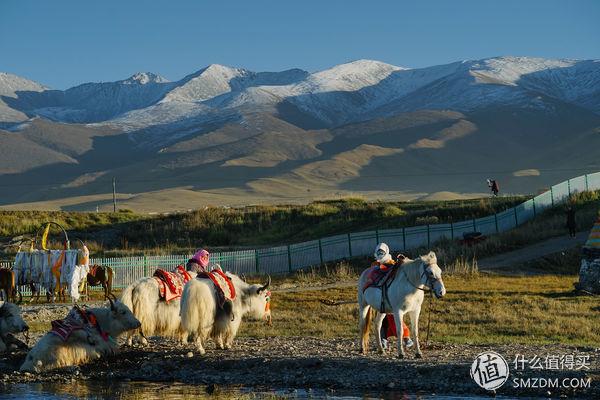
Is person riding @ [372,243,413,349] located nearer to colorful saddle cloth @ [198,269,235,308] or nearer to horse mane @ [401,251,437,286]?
horse mane @ [401,251,437,286]

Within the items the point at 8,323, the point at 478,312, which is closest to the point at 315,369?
the point at 8,323

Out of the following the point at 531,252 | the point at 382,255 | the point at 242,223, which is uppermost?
the point at 242,223

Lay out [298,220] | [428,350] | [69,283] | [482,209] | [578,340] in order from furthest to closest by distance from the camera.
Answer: [298,220] < [482,209] < [69,283] < [578,340] < [428,350]

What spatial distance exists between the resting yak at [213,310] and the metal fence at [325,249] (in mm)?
17528

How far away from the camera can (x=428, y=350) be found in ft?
59.8

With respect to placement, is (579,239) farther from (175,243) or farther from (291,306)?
(175,243)

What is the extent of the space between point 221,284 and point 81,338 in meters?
2.77

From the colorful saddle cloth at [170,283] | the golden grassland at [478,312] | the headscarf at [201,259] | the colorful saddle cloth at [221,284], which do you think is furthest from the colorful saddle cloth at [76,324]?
the golden grassland at [478,312]

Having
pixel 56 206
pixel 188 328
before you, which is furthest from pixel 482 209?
pixel 56 206

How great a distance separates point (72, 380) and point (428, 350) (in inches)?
249

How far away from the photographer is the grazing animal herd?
16734mm

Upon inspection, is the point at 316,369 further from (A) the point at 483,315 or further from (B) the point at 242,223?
(B) the point at 242,223

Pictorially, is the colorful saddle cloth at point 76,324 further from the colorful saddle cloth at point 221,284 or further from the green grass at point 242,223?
the green grass at point 242,223

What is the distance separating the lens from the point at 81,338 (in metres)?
18.0
